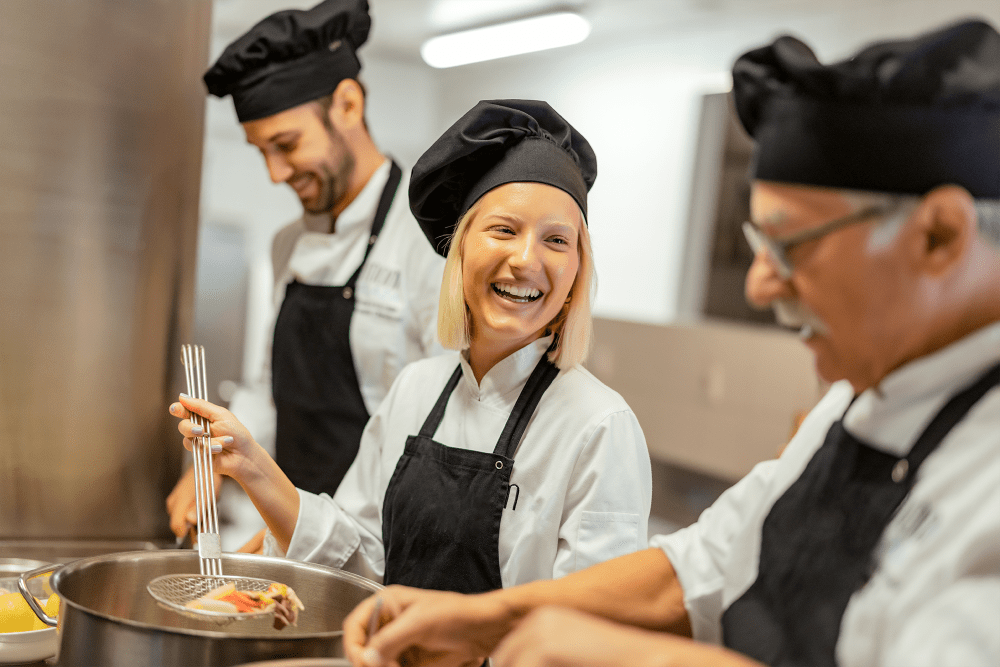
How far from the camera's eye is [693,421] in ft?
14.1

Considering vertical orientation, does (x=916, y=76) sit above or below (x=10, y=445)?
above

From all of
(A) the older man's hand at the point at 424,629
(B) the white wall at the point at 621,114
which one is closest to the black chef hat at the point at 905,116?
(A) the older man's hand at the point at 424,629

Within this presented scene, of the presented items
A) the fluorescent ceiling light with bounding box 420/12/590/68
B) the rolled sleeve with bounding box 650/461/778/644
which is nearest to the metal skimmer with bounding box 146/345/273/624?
the rolled sleeve with bounding box 650/461/778/644

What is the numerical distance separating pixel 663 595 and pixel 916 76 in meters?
0.56

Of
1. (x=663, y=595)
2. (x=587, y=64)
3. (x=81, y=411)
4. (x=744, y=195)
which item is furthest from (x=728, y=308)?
(x=663, y=595)

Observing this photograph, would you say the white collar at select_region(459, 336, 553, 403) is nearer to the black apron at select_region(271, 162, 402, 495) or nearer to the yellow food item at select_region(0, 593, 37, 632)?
the black apron at select_region(271, 162, 402, 495)

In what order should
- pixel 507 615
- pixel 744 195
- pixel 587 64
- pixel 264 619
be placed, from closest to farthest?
pixel 507 615
pixel 264 619
pixel 744 195
pixel 587 64

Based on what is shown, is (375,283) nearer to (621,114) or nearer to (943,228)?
(943,228)

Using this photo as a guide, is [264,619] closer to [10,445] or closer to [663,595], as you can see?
[663,595]

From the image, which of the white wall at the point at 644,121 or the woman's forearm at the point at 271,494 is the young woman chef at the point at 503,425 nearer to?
the woman's forearm at the point at 271,494

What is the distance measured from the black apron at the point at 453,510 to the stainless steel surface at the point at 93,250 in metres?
0.73

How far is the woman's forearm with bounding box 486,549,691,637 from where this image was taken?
90 centimetres

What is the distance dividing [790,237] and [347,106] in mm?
1386

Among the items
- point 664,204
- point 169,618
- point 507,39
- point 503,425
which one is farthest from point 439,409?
point 507,39
